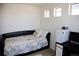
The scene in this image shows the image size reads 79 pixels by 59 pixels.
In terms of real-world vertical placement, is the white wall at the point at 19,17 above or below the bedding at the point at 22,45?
above

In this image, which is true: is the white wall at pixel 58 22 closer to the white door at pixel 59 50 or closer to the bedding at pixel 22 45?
the bedding at pixel 22 45

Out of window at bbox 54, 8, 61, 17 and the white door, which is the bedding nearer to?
the white door

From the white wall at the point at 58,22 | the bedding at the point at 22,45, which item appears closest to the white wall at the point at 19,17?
the white wall at the point at 58,22

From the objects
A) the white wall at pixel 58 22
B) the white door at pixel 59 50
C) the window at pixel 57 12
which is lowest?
the white door at pixel 59 50

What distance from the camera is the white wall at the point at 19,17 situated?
355cm

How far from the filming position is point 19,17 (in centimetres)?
386

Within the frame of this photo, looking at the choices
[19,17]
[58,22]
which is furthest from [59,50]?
[19,17]

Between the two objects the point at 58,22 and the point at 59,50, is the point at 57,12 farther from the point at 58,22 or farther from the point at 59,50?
the point at 59,50

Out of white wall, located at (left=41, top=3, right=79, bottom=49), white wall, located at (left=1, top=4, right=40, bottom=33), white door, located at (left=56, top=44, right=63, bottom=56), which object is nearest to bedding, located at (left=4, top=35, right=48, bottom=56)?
white wall, located at (left=41, top=3, right=79, bottom=49)

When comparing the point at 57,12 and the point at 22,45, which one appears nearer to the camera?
the point at 22,45

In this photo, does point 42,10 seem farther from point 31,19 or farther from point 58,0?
point 58,0

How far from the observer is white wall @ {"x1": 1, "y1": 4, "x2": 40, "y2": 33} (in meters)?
3.55

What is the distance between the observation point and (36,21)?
165 inches

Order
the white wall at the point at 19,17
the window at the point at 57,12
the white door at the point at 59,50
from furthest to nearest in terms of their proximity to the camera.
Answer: the white wall at the point at 19,17 → the window at the point at 57,12 → the white door at the point at 59,50
